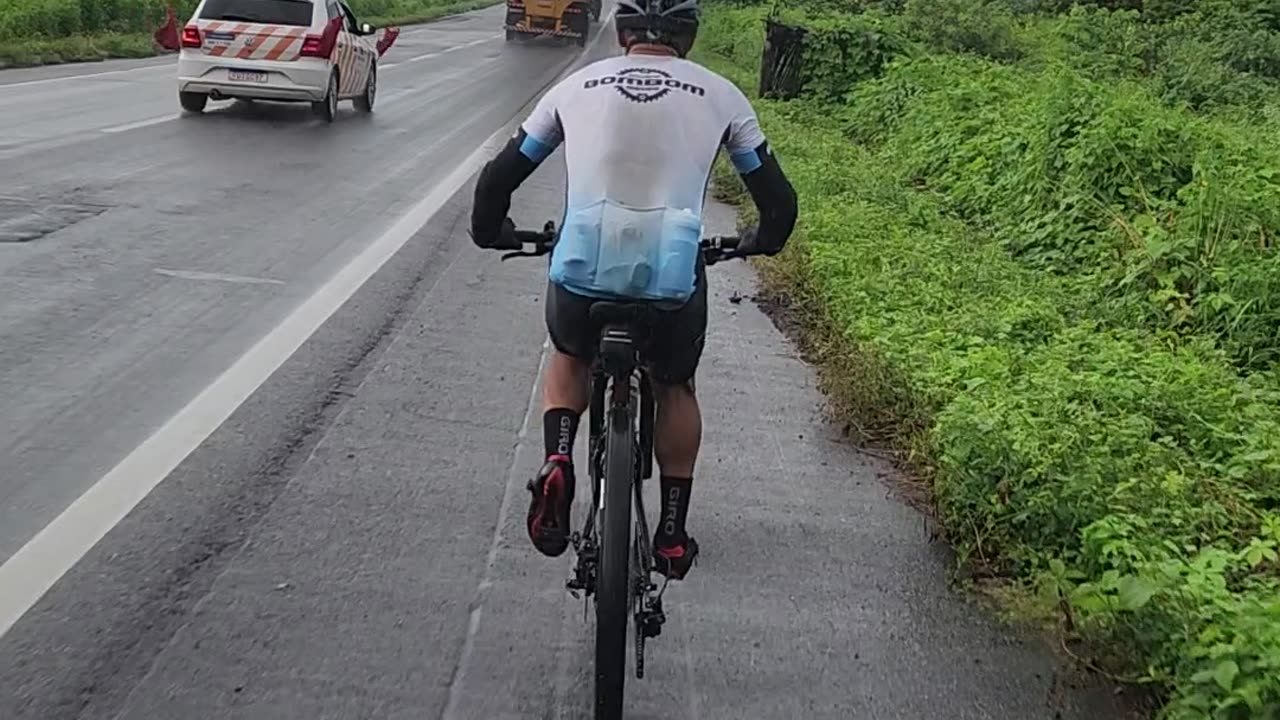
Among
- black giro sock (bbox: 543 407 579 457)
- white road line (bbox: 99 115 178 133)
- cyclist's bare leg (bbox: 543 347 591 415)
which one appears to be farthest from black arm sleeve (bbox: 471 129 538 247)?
white road line (bbox: 99 115 178 133)

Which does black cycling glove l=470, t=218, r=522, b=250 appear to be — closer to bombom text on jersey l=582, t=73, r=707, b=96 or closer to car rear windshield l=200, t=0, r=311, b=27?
bombom text on jersey l=582, t=73, r=707, b=96

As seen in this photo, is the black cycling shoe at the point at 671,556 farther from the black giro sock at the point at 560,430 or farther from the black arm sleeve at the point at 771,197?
the black arm sleeve at the point at 771,197

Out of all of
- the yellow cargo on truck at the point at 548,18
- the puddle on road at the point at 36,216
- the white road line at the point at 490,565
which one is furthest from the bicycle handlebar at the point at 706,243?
the yellow cargo on truck at the point at 548,18

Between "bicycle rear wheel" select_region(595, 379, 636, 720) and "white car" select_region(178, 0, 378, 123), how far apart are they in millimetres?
15550

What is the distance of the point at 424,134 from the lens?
18.0 meters

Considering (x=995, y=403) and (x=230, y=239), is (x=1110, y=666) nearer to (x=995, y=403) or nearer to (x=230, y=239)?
(x=995, y=403)

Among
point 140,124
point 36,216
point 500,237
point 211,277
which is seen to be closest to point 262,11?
point 140,124

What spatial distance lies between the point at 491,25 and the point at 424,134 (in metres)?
42.4

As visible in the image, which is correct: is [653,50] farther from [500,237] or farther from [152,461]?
[152,461]

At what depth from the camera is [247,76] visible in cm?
1830

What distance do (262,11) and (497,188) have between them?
51.2ft

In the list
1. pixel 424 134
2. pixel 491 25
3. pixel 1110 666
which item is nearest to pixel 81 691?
pixel 1110 666

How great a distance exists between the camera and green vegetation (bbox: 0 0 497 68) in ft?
89.0

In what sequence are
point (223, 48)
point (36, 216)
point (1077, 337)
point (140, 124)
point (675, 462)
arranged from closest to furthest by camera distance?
point (675, 462) < point (1077, 337) < point (36, 216) < point (140, 124) < point (223, 48)
